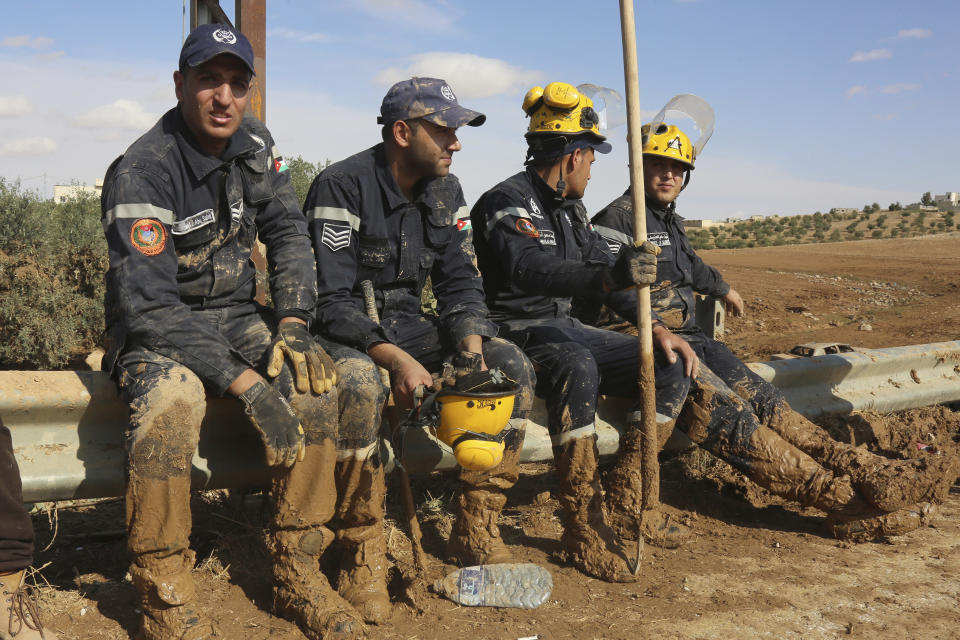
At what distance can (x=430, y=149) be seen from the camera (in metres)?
4.02

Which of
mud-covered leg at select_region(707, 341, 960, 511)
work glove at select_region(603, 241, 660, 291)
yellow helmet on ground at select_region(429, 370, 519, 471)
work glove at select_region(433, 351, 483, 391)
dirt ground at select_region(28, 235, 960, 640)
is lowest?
dirt ground at select_region(28, 235, 960, 640)

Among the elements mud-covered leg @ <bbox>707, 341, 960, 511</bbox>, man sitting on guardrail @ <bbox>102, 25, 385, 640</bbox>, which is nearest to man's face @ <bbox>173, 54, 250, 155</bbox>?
man sitting on guardrail @ <bbox>102, 25, 385, 640</bbox>

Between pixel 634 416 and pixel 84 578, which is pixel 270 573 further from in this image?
pixel 634 416

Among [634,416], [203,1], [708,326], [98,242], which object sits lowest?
[634,416]

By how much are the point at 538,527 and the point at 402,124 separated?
2.12m

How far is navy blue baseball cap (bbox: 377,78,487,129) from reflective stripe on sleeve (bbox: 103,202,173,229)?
4.05 ft

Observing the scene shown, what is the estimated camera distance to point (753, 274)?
1529cm

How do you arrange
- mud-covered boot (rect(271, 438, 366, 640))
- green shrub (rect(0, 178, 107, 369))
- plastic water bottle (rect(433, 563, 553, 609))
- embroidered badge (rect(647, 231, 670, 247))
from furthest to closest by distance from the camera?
green shrub (rect(0, 178, 107, 369))
embroidered badge (rect(647, 231, 670, 247))
plastic water bottle (rect(433, 563, 553, 609))
mud-covered boot (rect(271, 438, 366, 640))

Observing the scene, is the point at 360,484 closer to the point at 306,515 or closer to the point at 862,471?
the point at 306,515

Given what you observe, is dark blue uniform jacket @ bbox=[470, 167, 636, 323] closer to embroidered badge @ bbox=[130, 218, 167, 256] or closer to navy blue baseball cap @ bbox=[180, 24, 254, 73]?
navy blue baseball cap @ bbox=[180, 24, 254, 73]

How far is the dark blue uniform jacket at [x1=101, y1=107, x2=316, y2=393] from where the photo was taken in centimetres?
317

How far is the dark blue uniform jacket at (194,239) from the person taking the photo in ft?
10.4

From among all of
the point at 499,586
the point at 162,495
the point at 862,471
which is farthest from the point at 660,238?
the point at 162,495

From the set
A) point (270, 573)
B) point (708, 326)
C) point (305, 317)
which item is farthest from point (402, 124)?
point (708, 326)
